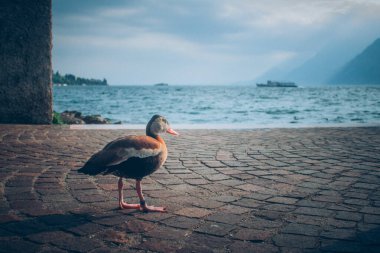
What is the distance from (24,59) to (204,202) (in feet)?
26.7

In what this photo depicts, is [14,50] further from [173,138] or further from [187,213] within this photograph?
[187,213]

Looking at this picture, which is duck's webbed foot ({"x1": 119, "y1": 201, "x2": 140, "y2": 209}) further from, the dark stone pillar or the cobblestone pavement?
the dark stone pillar

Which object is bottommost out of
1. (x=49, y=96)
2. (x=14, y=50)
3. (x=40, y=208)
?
(x=40, y=208)

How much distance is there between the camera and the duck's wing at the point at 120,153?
120 inches

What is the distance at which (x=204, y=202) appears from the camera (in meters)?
3.58

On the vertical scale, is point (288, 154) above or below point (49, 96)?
below

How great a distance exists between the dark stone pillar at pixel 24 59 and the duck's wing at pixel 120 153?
7448 millimetres

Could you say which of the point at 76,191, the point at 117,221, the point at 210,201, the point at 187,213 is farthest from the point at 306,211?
the point at 76,191

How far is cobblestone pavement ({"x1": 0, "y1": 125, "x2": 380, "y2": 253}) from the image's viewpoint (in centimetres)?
264

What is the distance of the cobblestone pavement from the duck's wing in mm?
500

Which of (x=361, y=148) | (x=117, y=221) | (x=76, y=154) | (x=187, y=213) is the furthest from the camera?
(x=361, y=148)

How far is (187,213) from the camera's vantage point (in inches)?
128

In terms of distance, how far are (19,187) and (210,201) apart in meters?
2.34

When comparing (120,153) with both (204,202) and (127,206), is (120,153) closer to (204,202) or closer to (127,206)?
(127,206)
